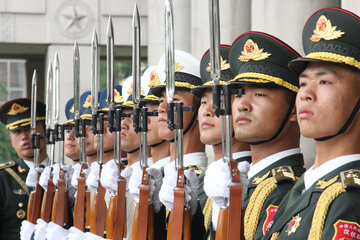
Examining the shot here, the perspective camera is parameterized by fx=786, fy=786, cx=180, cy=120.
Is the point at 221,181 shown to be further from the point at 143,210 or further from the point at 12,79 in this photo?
A: the point at 12,79

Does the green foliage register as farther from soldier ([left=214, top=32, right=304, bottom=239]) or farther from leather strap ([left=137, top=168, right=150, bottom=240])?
soldier ([left=214, top=32, right=304, bottom=239])

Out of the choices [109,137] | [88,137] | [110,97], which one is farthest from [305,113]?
[88,137]

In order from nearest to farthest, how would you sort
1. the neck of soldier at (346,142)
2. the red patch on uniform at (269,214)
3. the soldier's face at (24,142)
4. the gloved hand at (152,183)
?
1. the neck of soldier at (346,142)
2. the red patch on uniform at (269,214)
3. the gloved hand at (152,183)
4. the soldier's face at (24,142)

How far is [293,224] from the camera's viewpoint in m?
3.21

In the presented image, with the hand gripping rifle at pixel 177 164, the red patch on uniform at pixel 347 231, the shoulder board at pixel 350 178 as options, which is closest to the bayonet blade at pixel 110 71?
the hand gripping rifle at pixel 177 164

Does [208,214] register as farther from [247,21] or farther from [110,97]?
[247,21]

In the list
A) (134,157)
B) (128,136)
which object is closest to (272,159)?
(128,136)

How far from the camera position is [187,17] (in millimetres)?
10242

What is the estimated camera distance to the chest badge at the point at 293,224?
3176 mm

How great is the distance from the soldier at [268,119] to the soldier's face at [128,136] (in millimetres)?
2209

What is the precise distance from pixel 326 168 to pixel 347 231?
457 millimetres

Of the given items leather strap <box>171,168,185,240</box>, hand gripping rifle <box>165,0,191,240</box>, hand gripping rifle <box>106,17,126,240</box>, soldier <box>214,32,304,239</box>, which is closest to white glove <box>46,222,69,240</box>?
hand gripping rifle <box>106,17,126,240</box>

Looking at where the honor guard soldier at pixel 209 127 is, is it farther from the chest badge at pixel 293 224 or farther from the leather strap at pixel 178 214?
the chest badge at pixel 293 224

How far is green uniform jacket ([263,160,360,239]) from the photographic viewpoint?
2.95m
